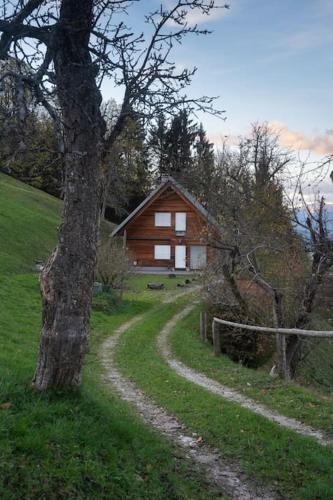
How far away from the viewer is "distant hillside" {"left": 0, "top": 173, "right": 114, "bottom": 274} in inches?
1164

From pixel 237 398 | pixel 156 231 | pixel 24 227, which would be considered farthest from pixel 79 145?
pixel 156 231

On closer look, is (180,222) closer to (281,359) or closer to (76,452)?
(281,359)

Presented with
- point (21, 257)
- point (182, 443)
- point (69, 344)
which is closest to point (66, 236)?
point (69, 344)

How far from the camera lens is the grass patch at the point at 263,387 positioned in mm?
8211

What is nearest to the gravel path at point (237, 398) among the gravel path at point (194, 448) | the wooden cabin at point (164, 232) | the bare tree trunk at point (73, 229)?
the gravel path at point (194, 448)

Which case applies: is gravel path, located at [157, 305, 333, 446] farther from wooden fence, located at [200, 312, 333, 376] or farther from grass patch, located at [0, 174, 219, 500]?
grass patch, located at [0, 174, 219, 500]

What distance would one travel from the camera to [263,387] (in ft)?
33.5

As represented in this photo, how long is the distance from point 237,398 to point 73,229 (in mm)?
5013

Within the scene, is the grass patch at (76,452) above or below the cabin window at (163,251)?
below

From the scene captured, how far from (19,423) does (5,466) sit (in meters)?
0.77

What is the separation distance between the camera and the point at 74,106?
626 cm

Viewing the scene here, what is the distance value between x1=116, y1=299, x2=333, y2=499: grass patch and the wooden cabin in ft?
98.3

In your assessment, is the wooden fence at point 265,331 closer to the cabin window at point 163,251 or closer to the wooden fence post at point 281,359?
the wooden fence post at point 281,359

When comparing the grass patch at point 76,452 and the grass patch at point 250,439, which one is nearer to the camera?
the grass patch at point 76,452
